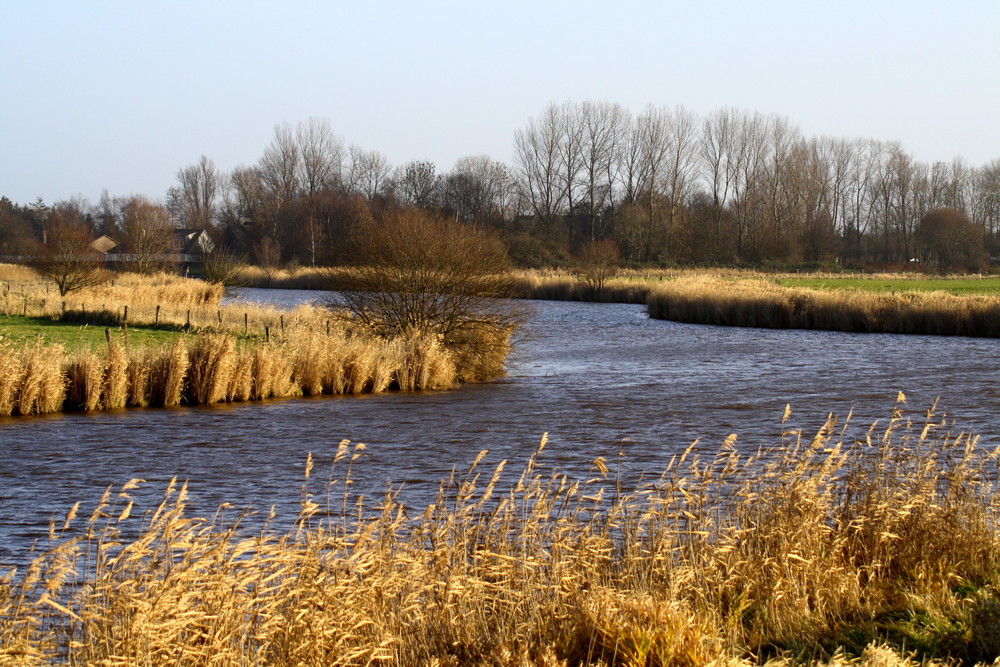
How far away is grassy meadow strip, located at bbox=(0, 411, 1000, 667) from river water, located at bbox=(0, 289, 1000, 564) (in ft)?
6.55

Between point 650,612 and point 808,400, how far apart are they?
52.9ft

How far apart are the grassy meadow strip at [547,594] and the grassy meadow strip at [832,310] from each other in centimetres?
3270

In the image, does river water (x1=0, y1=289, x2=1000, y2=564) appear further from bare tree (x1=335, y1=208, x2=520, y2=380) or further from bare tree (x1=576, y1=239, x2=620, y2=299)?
bare tree (x1=576, y1=239, x2=620, y2=299)

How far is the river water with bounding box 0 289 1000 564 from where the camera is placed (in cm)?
1249

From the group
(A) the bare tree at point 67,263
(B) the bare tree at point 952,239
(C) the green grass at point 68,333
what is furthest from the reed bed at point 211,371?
(B) the bare tree at point 952,239

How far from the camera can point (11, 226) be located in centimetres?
9962

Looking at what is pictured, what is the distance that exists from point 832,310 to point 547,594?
37.7 meters

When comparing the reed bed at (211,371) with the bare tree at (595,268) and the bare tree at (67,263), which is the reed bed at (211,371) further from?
the bare tree at (595,268)

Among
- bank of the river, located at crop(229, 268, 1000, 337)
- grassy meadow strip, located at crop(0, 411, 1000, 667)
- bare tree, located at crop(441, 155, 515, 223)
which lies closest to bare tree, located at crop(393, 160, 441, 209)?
bare tree, located at crop(441, 155, 515, 223)

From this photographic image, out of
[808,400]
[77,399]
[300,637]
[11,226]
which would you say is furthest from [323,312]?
[11,226]

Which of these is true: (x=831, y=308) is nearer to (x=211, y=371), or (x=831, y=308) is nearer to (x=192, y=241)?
(x=211, y=371)

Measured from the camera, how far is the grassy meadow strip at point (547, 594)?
17.0 feet

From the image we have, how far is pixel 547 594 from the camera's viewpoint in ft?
20.0

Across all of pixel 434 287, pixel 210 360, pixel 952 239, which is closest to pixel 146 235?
pixel 434 287
